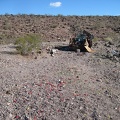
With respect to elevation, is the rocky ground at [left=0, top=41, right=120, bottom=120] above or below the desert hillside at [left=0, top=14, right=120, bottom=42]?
below

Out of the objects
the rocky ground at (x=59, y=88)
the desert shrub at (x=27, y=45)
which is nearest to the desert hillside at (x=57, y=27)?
the desert shrub at (x=27, y=45)

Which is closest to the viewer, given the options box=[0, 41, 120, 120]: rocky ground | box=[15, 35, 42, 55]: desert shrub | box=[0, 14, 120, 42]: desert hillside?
box=[0, 41, 120, 120]: rocky ground

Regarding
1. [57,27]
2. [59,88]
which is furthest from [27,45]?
[57,27]

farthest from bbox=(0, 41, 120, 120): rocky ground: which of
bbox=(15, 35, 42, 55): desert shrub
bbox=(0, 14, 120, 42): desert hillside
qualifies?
bbox=(0, 14, 120, 42): desert hillside

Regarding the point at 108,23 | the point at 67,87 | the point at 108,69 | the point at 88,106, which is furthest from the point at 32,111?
the point at 108,23

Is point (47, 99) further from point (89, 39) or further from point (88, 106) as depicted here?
point (89, 39)

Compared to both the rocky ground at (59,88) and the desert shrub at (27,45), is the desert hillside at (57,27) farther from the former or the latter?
the rocky ground at (59,88)

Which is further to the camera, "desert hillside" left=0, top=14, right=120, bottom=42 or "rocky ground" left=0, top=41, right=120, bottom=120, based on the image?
"desert hillside" left=0, top=14, right=120, bottom=42

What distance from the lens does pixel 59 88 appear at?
30.8ft

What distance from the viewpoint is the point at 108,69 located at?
12297 mm

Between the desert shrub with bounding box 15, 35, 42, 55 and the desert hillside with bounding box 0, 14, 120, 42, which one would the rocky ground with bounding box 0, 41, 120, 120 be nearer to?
the desert shrub with bounding box 15, 35, 42, 55

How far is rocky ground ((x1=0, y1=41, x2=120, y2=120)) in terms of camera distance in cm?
750

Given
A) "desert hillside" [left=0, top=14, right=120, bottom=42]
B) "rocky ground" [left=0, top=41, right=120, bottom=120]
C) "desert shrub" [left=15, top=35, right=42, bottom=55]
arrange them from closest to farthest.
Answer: "rocky ground" [left=0, top=41, right=120, bottom=120] → "desert shrub" [left=15, top=35, right=42, bottom=55] → "desert hillside" [left=0, top=14, right=120, bottom=42]

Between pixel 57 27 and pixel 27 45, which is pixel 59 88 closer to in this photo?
pixel 27 45
